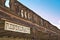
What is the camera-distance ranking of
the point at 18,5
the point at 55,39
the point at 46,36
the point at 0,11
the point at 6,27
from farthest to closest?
the point at 55,39 → the point at 46,36 → the point at 18,5 → the point at 6,27 → the point at 0,11

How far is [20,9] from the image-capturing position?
585 centimetres

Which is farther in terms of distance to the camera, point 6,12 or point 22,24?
point 22,24

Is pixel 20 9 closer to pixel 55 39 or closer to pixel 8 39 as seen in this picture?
pixel 8 39

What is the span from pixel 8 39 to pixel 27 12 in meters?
1.38

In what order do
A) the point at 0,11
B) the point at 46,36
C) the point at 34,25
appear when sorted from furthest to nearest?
the point at 46,36
the point at 34,25
the point at 0,11

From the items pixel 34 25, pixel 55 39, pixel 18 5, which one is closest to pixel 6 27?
pixel 18 5

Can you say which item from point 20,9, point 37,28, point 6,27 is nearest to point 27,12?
point 20,9

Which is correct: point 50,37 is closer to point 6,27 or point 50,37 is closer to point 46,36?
point 46,36

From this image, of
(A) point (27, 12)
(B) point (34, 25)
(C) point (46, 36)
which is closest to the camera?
(A) point (27, 12)

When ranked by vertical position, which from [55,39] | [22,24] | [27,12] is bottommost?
[55,39]

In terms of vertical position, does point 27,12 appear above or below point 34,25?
above

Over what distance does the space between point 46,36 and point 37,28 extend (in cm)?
213

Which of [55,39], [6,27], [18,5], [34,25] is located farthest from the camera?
[55,39]

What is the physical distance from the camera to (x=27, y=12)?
257 inches
